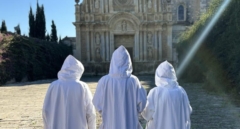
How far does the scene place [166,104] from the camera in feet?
13.2

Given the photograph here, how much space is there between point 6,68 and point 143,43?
1426 centimetres

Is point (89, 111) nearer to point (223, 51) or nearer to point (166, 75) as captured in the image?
point (166, 75)

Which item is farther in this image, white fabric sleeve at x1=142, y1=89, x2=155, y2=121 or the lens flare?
the lens flare

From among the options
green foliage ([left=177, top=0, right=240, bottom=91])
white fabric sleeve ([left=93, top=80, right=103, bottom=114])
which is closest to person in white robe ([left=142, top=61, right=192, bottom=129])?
white fabric sleeve ([left=93, top=80, right=103, bottom=114])

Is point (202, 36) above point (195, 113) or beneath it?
above

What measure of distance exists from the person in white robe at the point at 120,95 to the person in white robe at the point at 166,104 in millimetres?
189

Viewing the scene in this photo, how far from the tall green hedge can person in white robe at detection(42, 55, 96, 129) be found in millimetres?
14248

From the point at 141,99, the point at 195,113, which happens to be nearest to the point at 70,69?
the point at 141,99

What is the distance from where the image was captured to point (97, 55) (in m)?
28.0

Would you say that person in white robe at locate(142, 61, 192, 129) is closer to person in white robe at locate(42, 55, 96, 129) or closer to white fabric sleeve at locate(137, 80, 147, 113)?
white fabric sleeve at locate(137, 80, 147, 113)

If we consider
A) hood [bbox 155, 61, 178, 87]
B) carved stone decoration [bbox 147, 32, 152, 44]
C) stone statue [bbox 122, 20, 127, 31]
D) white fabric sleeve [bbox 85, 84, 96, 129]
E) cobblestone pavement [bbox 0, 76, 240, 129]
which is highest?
stone statue [bbox 122, 20, 127, 31]

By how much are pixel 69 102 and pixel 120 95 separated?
74cm

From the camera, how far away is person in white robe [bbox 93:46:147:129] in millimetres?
3848

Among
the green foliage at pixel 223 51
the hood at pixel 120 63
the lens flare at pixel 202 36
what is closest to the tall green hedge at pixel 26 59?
the lens flare at pixel 202 36
